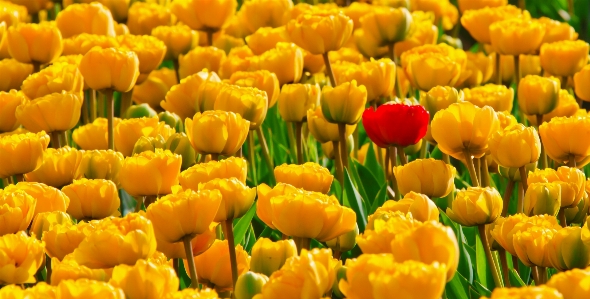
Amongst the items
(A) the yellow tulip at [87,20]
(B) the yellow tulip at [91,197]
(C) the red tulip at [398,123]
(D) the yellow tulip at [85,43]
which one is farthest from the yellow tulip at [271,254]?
(A) the yellow tulip at [87,20]

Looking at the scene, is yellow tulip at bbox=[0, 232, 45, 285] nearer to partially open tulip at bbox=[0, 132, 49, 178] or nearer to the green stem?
the green stem

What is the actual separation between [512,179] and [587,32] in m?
1.94

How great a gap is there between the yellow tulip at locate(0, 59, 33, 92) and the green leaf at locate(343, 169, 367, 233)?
3.56ft

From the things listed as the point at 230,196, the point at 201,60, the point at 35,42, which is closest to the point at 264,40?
the point at 201,60

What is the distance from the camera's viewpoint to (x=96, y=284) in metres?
0.94

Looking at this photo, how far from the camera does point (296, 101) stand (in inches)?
78.3

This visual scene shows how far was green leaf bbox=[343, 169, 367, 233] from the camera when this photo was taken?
1726 millimetres

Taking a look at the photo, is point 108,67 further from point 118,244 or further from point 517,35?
point 517,35

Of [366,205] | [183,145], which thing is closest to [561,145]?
[366,205]

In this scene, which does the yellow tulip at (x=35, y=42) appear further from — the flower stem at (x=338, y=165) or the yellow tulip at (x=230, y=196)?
the yellow tulip at (x=230, y=196)

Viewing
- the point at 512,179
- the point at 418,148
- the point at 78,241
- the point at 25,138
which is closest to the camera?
the point at 78,241

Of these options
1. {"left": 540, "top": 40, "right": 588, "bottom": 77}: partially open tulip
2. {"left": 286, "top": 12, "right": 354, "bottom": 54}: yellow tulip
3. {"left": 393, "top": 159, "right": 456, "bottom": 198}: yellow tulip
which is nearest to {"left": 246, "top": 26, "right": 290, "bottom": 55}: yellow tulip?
{"left": 286, "top": 12, "right": 354, "bottom": 54}: yellow tulip

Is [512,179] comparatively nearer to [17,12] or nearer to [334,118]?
[334,118]

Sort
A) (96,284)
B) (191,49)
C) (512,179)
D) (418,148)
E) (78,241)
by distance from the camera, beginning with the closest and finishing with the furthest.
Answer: (96,284) → (78,241) → (512,179) → (418,148) → (191,49)
